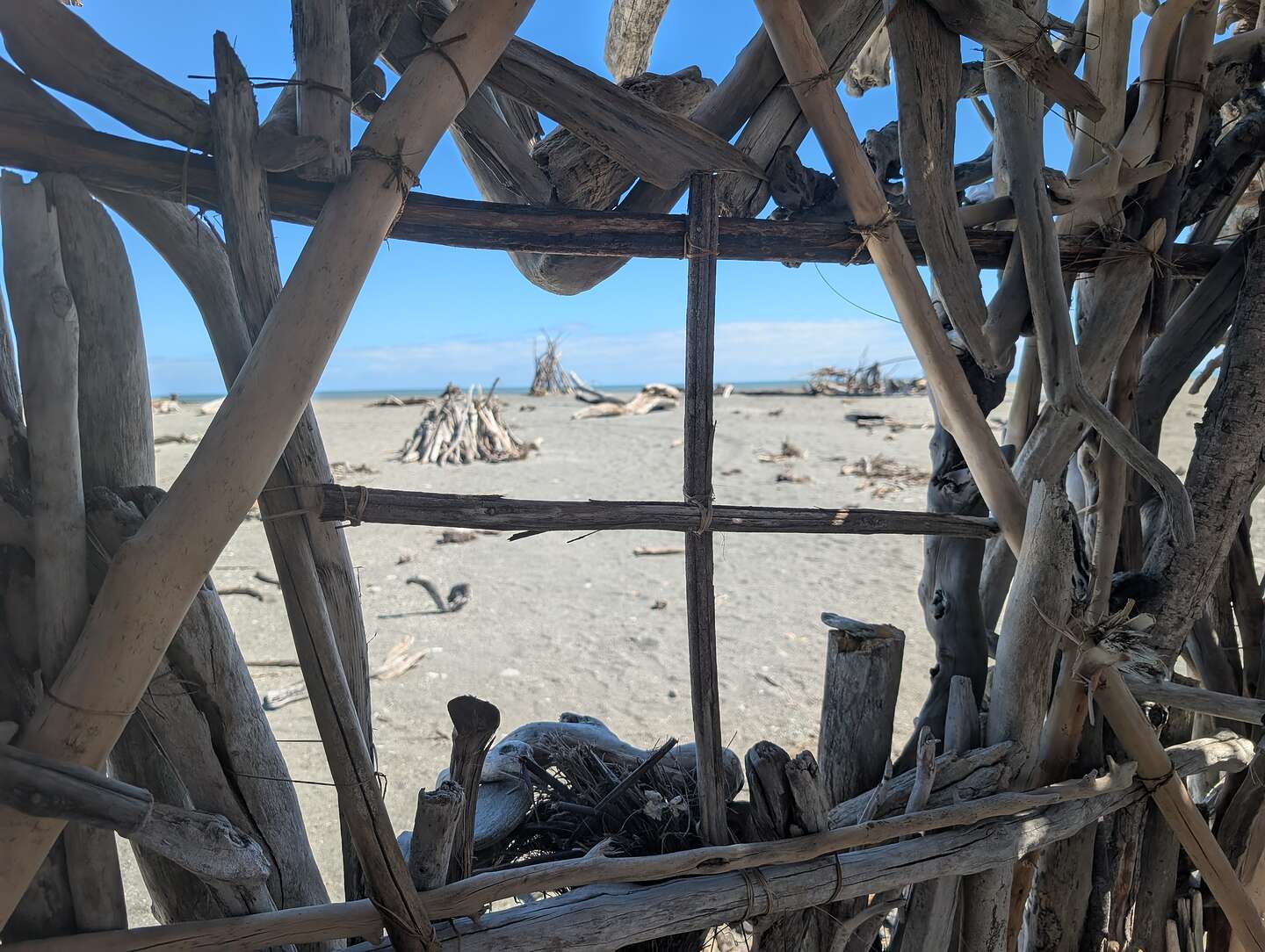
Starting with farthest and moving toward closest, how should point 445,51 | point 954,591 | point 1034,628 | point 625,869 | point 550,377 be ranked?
point 550,377
point 954,591
point 1034,628
point 625,869
point 445,51

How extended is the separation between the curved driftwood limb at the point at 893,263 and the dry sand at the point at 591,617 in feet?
2.21

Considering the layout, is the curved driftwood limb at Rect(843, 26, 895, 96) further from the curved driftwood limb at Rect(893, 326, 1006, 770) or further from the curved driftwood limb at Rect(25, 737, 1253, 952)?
the curved driftwood limb at Rect(25, 737, 1253, 952)

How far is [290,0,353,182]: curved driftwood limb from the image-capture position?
1160mm

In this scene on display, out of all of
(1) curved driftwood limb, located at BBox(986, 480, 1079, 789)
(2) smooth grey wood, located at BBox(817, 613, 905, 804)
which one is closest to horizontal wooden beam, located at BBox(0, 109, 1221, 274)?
(1) curved driftwood limb, located at BBox(986, 480, 1079, 789)

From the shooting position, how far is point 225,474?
1.03 meters

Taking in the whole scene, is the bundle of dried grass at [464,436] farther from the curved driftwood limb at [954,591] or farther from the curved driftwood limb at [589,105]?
the curved driftwood limb at [589,105]

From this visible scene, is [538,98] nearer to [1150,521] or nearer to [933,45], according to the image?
[933,45]

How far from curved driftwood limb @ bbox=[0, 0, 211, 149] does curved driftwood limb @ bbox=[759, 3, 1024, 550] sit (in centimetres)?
92

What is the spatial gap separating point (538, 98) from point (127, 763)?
1.25 m

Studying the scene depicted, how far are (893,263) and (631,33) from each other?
5.25 feet

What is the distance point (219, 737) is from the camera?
4.02ft

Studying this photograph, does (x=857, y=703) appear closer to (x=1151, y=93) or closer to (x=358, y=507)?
(x=358, y=507)

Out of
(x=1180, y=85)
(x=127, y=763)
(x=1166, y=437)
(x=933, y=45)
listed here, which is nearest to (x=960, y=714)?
(x=933, y=45)

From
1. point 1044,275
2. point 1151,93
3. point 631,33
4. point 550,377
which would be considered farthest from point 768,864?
point 550,377
